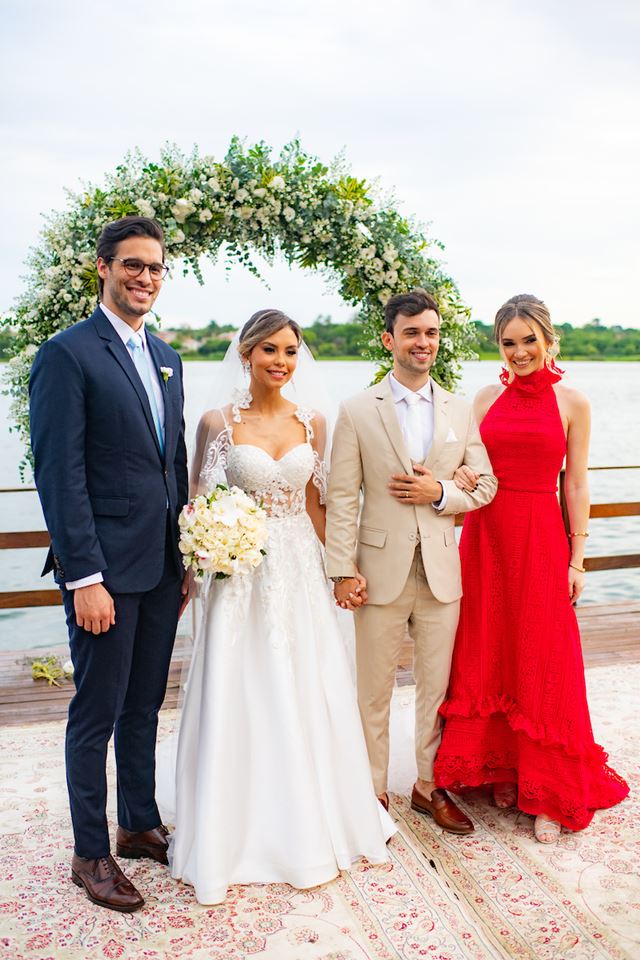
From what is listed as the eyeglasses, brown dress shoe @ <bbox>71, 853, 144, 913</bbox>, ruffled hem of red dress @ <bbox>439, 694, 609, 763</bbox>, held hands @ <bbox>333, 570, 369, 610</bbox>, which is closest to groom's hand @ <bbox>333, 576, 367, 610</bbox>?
held hands @ <bbox>333, 570, 369, 610</bbox>

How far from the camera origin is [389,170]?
459cm

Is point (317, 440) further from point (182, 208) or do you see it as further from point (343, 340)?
point (343, 340)

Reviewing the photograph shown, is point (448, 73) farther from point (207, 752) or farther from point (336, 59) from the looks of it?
point (207, 752)

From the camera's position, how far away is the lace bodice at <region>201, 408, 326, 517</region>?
2.95 meters

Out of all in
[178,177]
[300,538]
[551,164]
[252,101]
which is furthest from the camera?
[551,164]

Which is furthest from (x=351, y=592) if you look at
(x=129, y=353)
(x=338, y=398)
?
(x=338, y=398)

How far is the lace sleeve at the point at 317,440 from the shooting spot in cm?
314

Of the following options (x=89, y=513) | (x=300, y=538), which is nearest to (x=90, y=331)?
(x=89, y=513)

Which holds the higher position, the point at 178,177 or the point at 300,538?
the point at 178,177

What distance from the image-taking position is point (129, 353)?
8.85ft

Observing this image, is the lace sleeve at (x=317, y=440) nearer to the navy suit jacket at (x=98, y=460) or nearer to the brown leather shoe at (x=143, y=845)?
the navy suit jacket at (x=98, y=460)

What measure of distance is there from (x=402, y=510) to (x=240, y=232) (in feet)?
7.21

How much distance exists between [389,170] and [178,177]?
1.16m

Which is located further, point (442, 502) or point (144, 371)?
point (442, 502)
